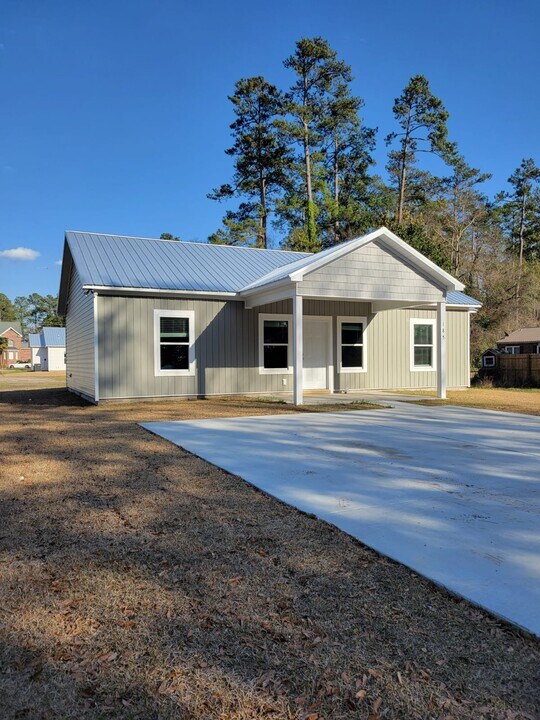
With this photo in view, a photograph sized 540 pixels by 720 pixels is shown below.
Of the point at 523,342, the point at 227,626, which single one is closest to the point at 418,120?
the point at 523,342

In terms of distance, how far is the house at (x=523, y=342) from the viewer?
2840 cm

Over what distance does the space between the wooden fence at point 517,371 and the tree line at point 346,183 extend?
30.2ft

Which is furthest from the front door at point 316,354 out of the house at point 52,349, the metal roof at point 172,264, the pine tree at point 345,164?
the house at point 52,349

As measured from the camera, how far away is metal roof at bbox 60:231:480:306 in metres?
12.7

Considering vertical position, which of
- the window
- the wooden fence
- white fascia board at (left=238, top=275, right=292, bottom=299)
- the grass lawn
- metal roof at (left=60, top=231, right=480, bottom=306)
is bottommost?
the grass lawn

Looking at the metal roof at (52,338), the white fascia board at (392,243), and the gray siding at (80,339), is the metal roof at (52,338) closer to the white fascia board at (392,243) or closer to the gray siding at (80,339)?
the gray siding at (80,339)

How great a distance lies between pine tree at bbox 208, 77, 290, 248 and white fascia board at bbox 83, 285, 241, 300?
18.1m

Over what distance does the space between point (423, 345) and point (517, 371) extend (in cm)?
539

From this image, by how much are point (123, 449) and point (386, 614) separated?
187 inches

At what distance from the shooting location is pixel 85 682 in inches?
76.8

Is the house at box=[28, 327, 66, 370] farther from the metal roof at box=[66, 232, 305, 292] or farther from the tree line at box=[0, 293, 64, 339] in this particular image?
the tree line at box=[0, 293, 64, 339]

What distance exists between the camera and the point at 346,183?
3209 centimetres

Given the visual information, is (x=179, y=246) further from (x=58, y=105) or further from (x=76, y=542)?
(x=76, y=542)

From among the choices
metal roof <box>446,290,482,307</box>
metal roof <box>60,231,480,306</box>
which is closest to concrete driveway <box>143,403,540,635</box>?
metal roof <box>60,231,480,306</box>
